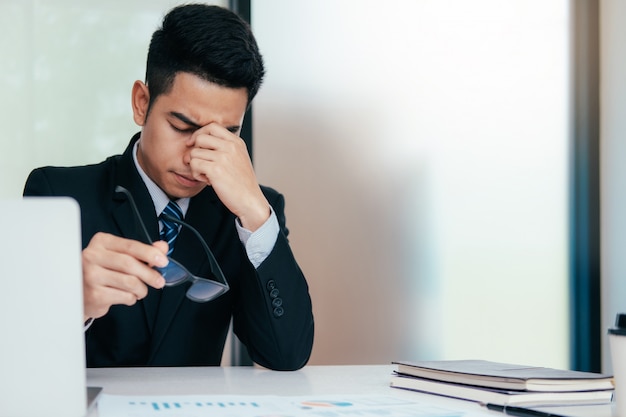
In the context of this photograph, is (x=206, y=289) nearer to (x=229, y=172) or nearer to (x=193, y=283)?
(x=193, y=283)

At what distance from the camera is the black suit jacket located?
1.73m

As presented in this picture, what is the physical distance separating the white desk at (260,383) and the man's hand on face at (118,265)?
0.56 feet

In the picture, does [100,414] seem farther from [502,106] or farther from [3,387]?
[502,106]

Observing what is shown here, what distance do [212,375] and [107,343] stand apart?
1.40ft

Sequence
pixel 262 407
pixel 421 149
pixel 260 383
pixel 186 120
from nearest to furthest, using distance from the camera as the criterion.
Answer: pixel 262 407
pixel 260 383
pixel 186 120
pixel 421 149

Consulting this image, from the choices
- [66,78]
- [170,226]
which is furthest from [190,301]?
[66,78]

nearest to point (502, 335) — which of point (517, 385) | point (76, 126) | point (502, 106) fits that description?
point (502, 106)

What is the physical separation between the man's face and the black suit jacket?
69 mm

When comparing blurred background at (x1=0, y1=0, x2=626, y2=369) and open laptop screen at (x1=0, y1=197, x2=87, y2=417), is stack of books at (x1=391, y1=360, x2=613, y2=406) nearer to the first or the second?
open laptop screen at (x1=0, y1=197, x2=87, y2=417)

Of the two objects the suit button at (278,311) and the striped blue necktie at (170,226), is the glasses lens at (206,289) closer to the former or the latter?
the suit button at (278,311)

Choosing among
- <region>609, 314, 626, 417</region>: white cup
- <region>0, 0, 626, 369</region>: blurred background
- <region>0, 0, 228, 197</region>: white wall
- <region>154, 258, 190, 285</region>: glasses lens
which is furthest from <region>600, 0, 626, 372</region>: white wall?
<region>154, 258, 190, 285</region>: glasses lens

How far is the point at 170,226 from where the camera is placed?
6.38ft

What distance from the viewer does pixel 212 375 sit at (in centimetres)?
151

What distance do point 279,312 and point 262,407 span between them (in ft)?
2.05
